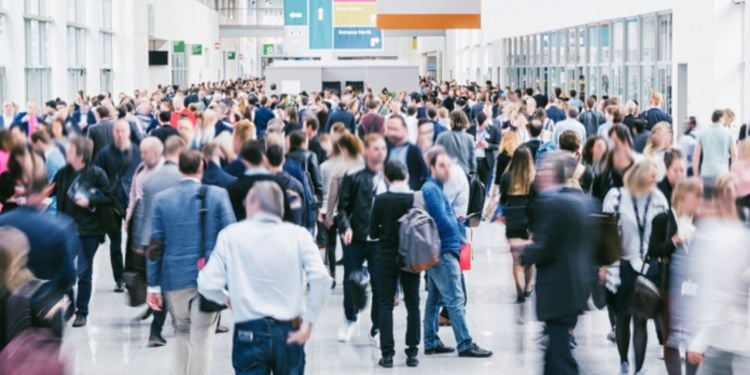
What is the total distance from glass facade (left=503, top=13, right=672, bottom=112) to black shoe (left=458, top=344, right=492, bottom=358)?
13092 millimetres

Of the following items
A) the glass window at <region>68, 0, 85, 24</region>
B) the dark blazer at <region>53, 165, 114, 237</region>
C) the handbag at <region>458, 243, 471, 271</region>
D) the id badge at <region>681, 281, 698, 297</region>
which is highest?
the glass window at <region>68, 0, 85, 24</region>

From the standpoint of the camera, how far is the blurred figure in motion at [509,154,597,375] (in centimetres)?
689

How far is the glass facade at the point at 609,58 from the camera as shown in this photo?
22.7 metres

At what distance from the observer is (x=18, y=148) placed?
9.67m

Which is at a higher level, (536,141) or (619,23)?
(619,23)

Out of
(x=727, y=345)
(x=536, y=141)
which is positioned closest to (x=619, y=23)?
(x=536, y=141)

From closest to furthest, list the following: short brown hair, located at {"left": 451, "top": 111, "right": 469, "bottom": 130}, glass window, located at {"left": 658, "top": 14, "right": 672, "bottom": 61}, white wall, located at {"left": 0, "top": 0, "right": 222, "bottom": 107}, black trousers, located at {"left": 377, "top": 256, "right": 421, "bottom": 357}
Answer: black trousers, located at {"left": 377, "top": 256, "right": 421, "bottom": 357} < short brown hair, located at {"left": 451, "top": 111, "right": 469, "bottom": 130} < glass window, located at {"left": 658, "top": 14, "right": 672, "bottom": 61} < white wall, located at {"left": 0, "top": 0, "right": 222, "bottom": 107}

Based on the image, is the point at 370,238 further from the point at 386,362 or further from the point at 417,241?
the point at 386,362

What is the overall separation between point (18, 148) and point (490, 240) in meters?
8.00

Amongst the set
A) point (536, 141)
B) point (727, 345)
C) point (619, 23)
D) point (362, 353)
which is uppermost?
point (619, 23)

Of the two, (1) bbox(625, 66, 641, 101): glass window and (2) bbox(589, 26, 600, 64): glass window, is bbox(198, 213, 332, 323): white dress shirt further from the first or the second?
(2) bbox(589, 26, 600, 64): glass window

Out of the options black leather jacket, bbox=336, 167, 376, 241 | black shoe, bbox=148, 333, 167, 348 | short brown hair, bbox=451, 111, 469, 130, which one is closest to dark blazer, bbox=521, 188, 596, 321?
black leather jacket, bbox=336, 167, 376, 241

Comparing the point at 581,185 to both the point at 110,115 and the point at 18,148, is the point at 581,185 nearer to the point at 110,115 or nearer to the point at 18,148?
the point at 18,148

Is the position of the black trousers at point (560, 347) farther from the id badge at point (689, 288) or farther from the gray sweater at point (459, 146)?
the gray sweater at point (459, 146)
